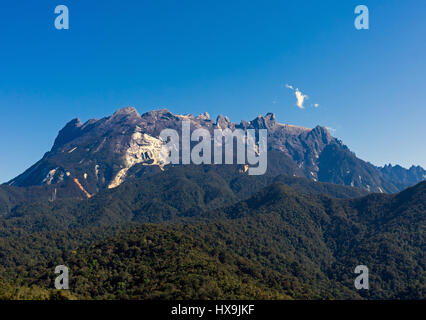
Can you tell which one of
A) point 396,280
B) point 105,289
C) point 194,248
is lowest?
point 396,280

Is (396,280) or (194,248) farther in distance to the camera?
(396,280)

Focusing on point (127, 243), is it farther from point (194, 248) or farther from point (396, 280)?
point (396, 280)

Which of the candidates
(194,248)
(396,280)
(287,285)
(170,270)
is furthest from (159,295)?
(396,280)
